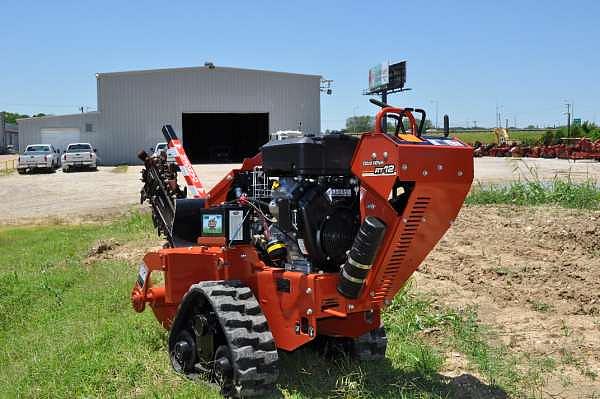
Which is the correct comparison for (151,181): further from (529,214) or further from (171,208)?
(529,214)

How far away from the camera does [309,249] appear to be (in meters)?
4.81

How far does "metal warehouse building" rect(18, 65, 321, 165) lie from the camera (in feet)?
147

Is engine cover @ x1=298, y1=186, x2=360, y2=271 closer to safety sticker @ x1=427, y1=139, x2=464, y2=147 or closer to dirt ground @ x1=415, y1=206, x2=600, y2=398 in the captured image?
safety sticker @ x1=427, y1=139, x2=464, y2=147

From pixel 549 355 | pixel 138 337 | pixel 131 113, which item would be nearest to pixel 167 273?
pixel 138 337

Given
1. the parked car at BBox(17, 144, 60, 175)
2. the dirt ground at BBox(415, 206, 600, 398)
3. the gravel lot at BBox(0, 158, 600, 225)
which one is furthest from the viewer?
the parked car at BBox(17, 144, 60, 175)

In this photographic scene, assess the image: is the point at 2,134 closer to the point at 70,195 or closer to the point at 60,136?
the point at 60,136

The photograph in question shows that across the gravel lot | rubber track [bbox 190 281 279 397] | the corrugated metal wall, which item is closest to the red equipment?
rubber track [bbox 190 281 279 397]

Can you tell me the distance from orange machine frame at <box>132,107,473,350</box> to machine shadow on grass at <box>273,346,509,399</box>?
0.35 metres

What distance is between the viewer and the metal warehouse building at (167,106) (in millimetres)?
44812

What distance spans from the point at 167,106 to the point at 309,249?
41.8 meters

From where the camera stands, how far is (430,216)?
434 centimetres

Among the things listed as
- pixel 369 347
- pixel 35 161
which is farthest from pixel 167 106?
pixel 369 347

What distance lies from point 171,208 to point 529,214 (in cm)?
617

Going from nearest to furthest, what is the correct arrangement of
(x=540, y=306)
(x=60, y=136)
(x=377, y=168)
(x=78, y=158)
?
(x=377, y=168) < (x=540, y=306) < (x=78, y=158) < (x=60, y=136)
